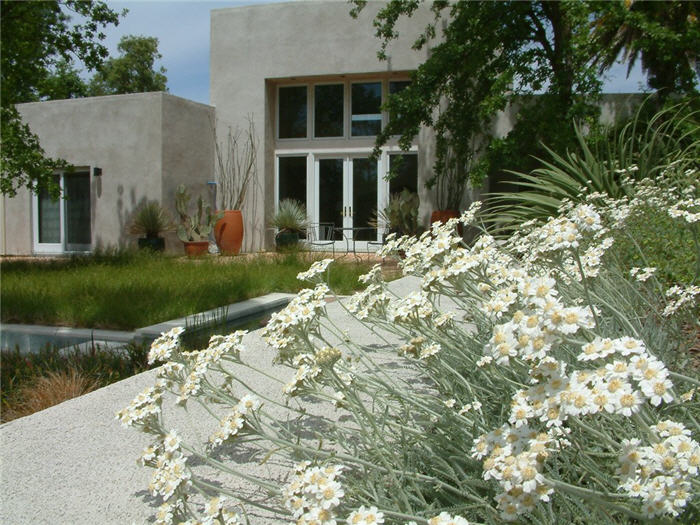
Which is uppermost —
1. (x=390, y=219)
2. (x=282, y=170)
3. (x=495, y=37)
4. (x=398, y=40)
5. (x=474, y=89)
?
(x=398, y=40)

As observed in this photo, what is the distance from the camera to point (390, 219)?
11047 mm

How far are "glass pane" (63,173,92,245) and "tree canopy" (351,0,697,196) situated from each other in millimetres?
8095

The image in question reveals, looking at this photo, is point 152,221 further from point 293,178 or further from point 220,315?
point 220,315

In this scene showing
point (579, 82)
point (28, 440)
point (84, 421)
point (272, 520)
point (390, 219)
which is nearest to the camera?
point (272, 520)

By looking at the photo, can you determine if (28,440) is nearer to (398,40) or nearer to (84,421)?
(84,421)

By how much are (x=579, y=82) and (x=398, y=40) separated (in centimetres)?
513

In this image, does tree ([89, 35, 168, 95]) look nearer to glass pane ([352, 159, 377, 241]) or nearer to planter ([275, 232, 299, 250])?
glass pane ([352, 159, 377, 241])

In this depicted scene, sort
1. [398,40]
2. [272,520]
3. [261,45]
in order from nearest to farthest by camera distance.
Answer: [272,520] → [398,40] → [261,45]

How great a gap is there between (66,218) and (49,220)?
0.63m

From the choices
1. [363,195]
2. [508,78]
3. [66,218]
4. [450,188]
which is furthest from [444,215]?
[66,218]

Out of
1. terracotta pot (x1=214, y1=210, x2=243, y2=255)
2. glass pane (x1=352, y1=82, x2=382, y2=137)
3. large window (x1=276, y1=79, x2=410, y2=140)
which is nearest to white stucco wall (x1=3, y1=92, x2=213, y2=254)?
terracotta pot (x1=214, y1=210, x2=243, y2=255)

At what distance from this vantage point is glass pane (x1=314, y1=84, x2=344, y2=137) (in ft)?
41.9

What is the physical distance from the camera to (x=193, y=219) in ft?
38.4

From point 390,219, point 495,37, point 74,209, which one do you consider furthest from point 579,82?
point 74,209
